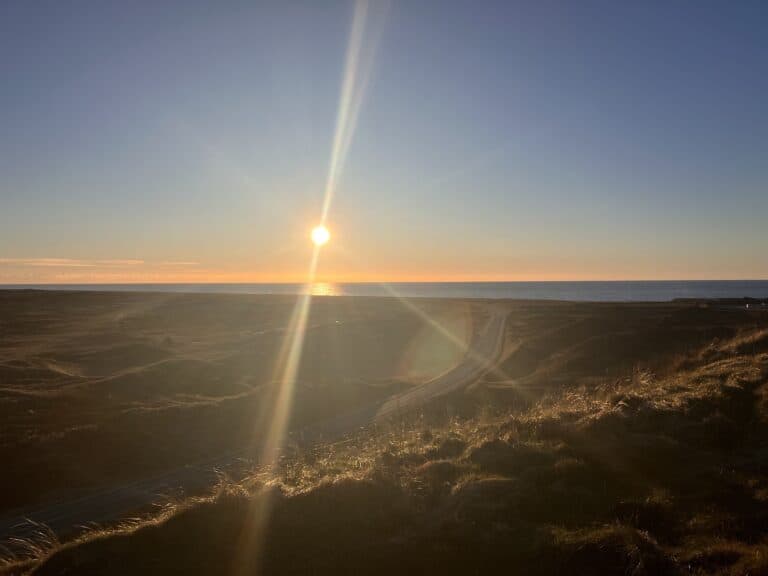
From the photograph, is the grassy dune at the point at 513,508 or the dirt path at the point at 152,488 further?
the dirt path at the point at 152,488

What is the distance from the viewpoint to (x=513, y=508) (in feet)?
37.6

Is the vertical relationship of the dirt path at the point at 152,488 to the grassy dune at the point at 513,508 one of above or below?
below

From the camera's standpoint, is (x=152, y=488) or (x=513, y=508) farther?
(x=152, y=488)

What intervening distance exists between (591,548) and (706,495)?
3706 mm

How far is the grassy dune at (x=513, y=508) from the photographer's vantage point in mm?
9406

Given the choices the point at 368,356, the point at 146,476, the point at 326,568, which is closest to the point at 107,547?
the point at 326,568

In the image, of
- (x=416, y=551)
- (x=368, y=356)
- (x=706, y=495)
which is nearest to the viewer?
(x=416, y=551)

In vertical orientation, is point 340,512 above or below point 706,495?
below

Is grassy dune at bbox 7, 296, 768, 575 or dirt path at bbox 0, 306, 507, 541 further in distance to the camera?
dirt path at bbox 0, 306, 507, 541

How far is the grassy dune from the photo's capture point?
30.9 feet

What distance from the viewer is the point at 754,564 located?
806 centimetres

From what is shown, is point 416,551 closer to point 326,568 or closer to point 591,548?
point 326,568

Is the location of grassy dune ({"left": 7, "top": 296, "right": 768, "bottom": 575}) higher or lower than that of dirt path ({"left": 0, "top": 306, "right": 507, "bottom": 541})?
higher

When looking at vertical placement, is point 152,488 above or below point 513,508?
below
